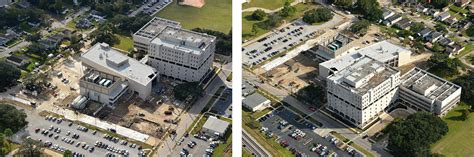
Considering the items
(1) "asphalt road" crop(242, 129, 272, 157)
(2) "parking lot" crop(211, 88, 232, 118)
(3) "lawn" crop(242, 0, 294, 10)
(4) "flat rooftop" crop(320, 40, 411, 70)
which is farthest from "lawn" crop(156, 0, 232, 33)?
(1) "asphalt road" crop(242, 129, 272, 157)

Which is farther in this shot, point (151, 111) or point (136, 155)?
point (151, 111)

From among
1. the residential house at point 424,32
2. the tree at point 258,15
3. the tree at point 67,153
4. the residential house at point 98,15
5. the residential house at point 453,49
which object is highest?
the residential house at point 98,15

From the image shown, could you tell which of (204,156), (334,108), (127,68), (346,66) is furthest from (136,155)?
(346,66)

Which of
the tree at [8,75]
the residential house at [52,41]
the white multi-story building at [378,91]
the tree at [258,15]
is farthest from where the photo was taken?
the tree at [258,15]

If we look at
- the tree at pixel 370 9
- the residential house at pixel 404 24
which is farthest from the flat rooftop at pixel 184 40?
the residential house at pixel 404 24

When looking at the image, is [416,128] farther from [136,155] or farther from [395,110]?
[136,155]

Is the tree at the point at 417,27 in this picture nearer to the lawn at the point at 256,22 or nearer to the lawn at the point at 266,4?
the lawn at the point at 256,22

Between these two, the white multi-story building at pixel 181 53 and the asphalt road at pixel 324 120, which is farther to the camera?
the white multi-story building at pixel 181 53
